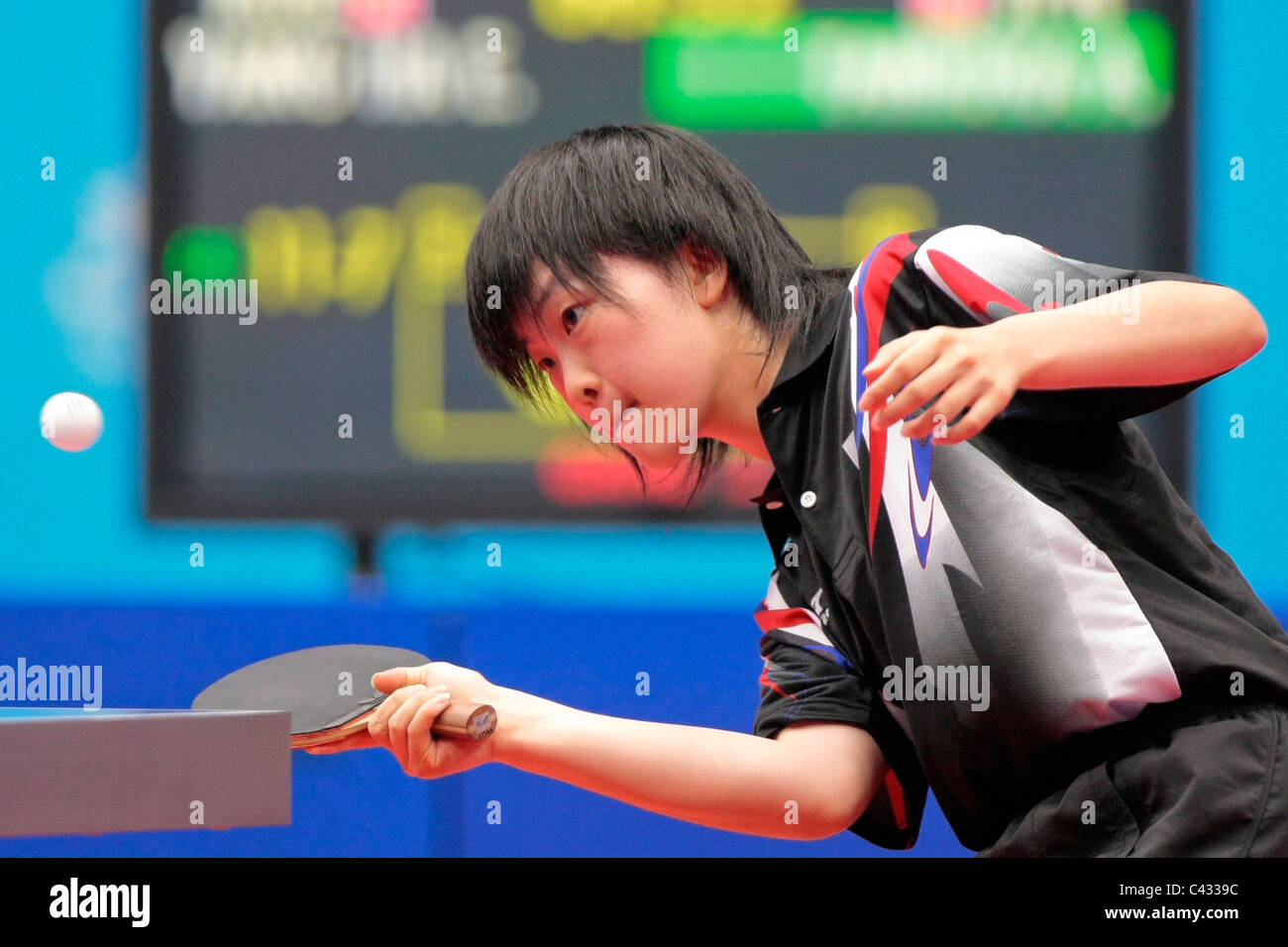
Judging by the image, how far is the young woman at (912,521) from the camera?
3.35 feet

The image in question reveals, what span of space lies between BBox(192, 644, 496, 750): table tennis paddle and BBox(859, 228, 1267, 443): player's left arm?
39 centimetres

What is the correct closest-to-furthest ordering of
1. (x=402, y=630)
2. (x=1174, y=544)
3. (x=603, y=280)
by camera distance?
(x=1174, y=544) < (x=603, y=280) < (x=402, y=630)

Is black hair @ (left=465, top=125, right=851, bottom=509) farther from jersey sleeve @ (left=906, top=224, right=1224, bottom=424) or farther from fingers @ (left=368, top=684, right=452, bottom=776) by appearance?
fingers @ (left=368, top=684, right=452, bottom=776)

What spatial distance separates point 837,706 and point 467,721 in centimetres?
32

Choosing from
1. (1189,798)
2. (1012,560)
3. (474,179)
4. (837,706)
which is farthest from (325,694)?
(474,179)

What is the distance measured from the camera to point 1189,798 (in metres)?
1.00

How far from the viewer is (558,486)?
219cm

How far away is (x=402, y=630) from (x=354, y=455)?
297mm

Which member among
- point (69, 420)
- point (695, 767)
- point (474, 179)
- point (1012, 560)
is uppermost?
point (474, 179)

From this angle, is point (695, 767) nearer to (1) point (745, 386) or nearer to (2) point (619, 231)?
(1) point (745, 386)

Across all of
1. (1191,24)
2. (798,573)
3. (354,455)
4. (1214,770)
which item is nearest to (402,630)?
(354,455)

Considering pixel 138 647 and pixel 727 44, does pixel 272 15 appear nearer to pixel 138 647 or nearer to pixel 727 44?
pixel 727 44
